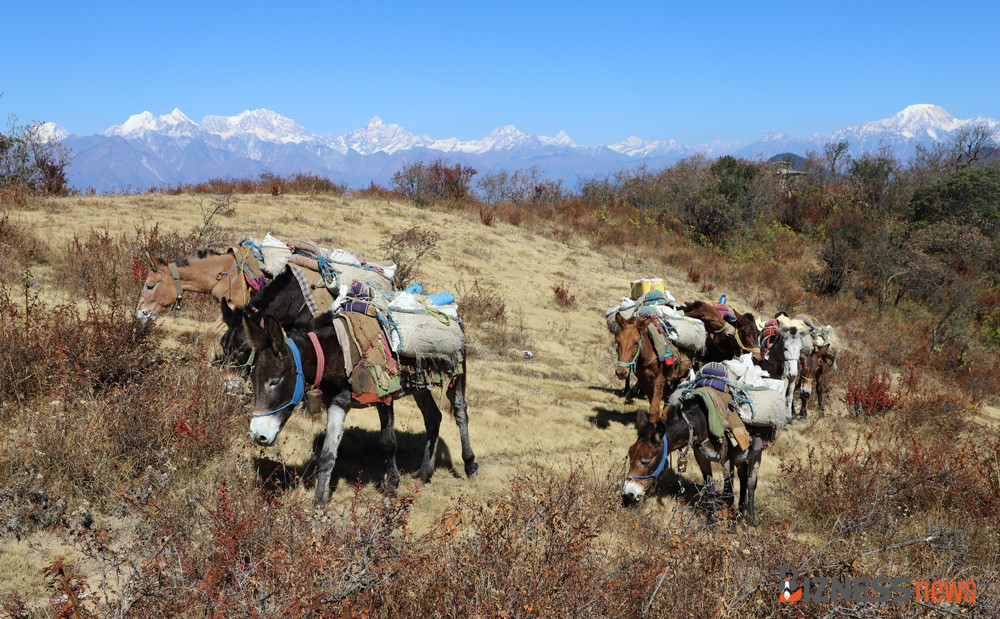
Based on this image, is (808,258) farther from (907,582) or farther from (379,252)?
(907,582)

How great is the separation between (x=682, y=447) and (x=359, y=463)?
369 centimetres

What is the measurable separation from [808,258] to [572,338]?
1904cm


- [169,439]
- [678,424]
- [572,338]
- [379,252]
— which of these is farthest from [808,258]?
[169,439]

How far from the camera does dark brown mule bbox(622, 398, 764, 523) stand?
5133 millimetres

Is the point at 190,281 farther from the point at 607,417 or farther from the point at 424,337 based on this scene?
the point at 607,417

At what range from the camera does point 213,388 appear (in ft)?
18.0

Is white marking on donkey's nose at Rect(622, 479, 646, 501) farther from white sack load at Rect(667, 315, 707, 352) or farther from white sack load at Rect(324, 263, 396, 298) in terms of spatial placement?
white sack load at Rect(324, 263, 396, 298)

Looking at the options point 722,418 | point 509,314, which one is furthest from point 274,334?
point 509,314

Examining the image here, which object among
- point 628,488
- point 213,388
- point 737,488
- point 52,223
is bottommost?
point 737,488

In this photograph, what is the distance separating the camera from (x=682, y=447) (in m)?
5.52

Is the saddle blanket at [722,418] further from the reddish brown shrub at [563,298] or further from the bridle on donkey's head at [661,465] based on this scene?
the reddish brown shrub at [563,298]

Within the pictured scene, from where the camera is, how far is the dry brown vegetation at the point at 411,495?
3.02 meters

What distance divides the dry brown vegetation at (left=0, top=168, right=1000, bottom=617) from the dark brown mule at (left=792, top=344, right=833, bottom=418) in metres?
0.55

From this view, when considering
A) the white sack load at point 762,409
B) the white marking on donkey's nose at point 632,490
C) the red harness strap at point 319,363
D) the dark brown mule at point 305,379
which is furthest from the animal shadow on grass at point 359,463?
the white sack load at point 762,409
